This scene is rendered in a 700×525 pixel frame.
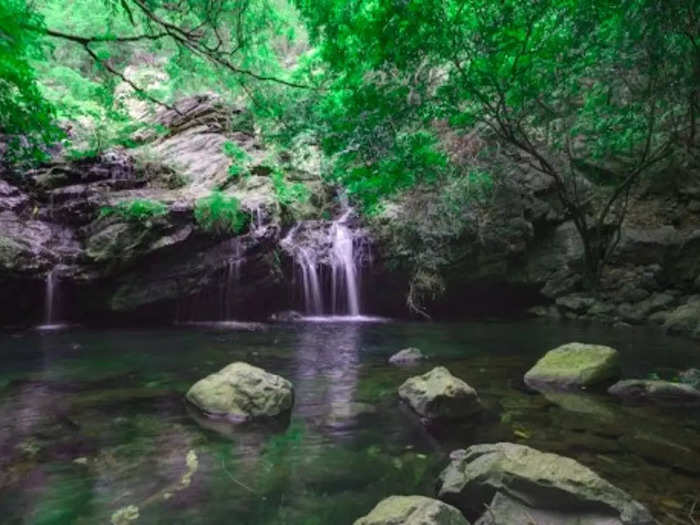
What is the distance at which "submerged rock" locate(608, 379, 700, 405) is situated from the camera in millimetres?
6363

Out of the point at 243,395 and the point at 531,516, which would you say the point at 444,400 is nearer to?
the point at 243,395

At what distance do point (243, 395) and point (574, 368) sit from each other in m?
4.57

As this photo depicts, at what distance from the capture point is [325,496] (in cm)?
389

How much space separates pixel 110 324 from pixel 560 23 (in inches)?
462

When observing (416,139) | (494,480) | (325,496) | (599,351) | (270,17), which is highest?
(270,17)

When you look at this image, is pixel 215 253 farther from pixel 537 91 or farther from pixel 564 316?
pixel 564 316

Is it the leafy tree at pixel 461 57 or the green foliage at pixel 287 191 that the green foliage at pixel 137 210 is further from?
the leafy tree at pixel 461 57

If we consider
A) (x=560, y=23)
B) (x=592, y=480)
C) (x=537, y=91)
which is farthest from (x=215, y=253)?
(x=592, y=480)

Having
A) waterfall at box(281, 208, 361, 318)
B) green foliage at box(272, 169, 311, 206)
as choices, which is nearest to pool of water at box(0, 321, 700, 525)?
waterfall at box(281, 208, 361, 318)

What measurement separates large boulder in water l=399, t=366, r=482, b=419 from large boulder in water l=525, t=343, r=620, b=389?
1751 mm

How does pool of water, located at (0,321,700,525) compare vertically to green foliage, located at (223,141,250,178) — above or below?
below

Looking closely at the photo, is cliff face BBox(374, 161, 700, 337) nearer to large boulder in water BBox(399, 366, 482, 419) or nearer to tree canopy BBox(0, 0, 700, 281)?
tree canopy BBox(0, 0, 700, 281)

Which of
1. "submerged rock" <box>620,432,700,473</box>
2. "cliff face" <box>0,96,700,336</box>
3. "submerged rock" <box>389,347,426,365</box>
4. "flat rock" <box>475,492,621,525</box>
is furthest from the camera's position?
"cliff face" <box>0,96,700,336</box>

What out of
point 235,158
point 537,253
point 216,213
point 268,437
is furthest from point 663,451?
point 235,158
